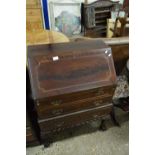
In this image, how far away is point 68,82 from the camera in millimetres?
1345

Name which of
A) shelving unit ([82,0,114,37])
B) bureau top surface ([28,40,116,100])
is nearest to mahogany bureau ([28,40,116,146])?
bureau top surface ([28,40,116,100])

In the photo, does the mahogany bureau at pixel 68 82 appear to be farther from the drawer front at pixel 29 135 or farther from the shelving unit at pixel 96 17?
the shelving unit at pixel 96 17

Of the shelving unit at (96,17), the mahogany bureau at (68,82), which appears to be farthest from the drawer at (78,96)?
the shelving unit at (96,17)

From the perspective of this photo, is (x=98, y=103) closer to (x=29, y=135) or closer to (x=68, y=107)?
(x=68, y=107)

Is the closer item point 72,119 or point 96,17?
point 72,119

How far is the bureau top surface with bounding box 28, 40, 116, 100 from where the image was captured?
50.3 inches

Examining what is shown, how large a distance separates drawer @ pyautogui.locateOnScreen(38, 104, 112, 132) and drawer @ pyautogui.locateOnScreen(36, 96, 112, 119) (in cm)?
5

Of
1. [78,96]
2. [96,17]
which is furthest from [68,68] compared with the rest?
[96,17]

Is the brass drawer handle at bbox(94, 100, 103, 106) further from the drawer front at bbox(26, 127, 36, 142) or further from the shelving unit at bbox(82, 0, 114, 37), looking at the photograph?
the shelving unit at bbox(82, 0, 114, 37)

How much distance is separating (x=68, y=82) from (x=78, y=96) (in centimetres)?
16
